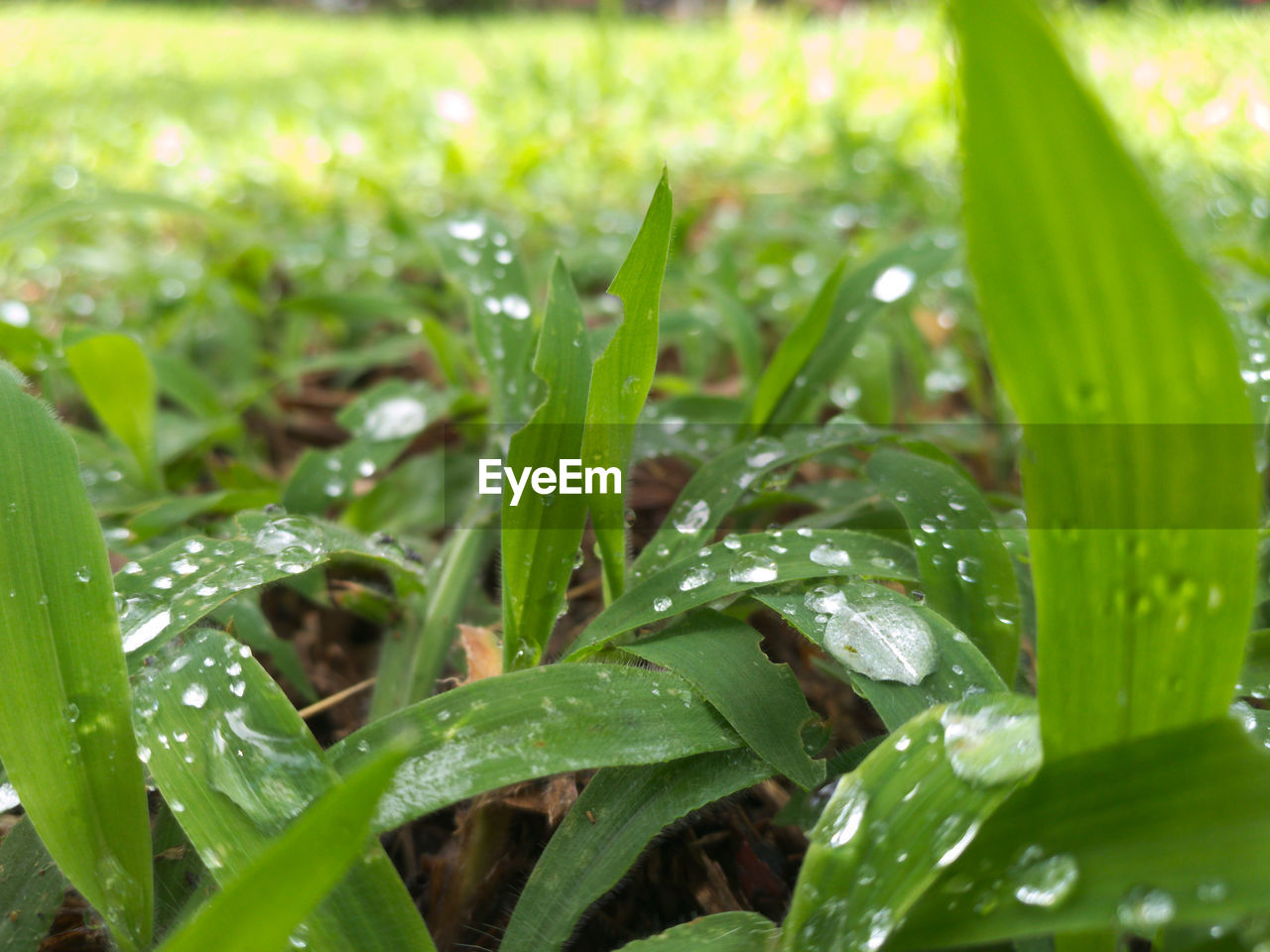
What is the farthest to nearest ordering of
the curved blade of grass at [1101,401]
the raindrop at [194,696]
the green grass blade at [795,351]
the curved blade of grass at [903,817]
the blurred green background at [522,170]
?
the blurred green background at [522,170] < the green grass blade at [795,351] < the raindrop at [194,696] < the curved blade of grass at [903,817] < the curved blade of grass at [1101,401]

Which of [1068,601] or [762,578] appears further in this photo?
[762,578]

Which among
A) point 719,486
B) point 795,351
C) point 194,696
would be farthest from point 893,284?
point 194,696

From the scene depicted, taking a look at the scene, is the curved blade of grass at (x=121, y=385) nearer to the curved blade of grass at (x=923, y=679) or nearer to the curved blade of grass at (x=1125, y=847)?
the curved blade of grass at (x=923, y=679)

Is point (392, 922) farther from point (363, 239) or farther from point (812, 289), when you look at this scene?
point (363, 239)

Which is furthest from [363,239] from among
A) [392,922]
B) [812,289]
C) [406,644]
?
[392,922]

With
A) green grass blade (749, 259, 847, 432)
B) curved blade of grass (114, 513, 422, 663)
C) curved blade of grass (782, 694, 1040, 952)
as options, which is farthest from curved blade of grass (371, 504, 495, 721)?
curved blade of grass (782, 694, 1040, 952)

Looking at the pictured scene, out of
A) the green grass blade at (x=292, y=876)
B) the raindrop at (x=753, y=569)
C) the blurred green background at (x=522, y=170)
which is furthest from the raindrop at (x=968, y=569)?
the green grass blade at (x=292, y=876)

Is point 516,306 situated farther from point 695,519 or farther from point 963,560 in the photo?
point 963,560
